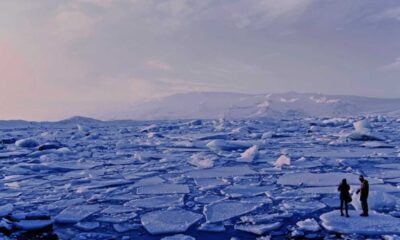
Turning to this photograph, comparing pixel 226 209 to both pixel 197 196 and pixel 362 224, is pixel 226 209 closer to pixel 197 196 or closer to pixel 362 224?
pixel 197 196

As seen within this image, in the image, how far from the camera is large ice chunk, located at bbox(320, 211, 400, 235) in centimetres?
554

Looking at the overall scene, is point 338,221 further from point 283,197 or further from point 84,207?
point 84,207

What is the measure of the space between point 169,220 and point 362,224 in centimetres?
281

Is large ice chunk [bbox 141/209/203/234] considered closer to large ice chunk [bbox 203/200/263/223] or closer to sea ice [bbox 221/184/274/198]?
large ice chunk [bbox 203/200/263/223]

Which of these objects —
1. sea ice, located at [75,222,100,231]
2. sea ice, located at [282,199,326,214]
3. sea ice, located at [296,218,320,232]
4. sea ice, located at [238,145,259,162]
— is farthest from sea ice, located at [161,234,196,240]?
sea ice, located at [238,145,259,162]

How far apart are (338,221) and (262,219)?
1100 mm

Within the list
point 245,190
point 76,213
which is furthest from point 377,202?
point 76,213

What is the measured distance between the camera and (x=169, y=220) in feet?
21.1

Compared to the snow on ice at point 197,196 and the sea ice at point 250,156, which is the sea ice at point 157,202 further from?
the sea ice at point 250,156

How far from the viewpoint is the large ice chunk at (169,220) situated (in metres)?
5.96

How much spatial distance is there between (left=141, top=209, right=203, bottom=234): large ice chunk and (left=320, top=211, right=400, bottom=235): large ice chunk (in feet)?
6.47

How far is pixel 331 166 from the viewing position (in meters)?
11.6

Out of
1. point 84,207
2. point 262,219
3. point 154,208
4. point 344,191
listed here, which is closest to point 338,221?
point 344,191

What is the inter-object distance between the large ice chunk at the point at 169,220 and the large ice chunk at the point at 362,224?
1.97 metres
